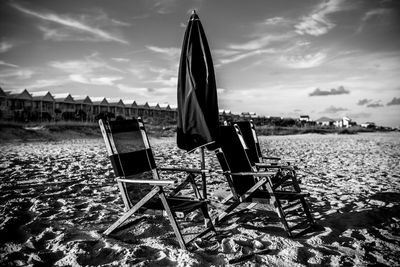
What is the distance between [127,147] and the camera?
10.5ft

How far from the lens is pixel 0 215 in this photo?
10.9 ft

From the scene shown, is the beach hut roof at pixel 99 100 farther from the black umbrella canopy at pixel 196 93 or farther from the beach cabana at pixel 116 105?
the black umbrella canopy at pixel 196 93

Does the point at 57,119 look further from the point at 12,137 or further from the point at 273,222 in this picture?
the point at 273,222

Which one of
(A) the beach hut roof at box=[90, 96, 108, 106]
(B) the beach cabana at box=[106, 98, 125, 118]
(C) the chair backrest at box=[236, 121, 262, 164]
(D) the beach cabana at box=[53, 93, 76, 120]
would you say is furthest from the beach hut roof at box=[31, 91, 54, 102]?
(C) the chair backrest at box=[236, 121, 262, 164]

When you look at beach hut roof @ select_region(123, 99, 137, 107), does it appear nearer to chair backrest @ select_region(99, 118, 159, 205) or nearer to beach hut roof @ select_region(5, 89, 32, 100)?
beach hut roof @ select_region(5, 89, 32, 100)

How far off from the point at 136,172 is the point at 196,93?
1069 millimetres

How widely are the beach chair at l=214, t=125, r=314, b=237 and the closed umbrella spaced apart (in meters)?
0.39

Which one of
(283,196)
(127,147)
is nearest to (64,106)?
(127,147)

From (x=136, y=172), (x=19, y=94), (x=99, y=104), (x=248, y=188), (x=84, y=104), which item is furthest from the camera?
(x=99, y=104)

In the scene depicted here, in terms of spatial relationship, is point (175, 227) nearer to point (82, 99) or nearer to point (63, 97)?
point (63, 97)

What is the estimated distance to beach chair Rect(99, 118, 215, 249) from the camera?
8.71 ft

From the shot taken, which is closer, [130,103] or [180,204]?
[180,204]

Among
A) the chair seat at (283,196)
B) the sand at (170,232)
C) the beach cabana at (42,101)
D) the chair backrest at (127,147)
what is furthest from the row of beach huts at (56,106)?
the chair seat at (283,196)

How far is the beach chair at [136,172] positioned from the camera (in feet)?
8.71
